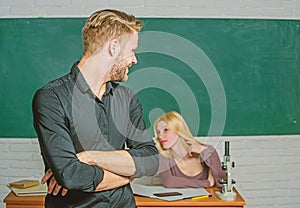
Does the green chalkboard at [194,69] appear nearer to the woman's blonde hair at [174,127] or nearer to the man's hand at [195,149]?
the woman's blonde hair at [174,127]

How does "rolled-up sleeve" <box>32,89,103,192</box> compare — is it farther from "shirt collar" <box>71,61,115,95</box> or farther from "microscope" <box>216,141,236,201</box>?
"microscope" <box>216,141,236,201</box>

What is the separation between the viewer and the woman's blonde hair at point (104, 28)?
1743 millimetres

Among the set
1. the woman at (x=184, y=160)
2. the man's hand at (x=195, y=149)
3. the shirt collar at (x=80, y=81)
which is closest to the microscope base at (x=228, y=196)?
the woman at (x=184, y=160)

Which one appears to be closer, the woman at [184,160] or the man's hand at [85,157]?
the man's hand at [85,157]

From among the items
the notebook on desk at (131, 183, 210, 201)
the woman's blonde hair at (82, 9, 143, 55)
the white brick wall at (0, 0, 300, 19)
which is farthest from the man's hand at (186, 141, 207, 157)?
the woman's blonde hair at (82, 9, 143, 55)

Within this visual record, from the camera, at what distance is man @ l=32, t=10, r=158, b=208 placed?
171cm

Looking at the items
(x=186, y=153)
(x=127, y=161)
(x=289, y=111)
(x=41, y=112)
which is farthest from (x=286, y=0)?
(x=41, y=112)

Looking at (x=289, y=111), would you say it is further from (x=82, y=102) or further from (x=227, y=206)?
(x=82, y=102)

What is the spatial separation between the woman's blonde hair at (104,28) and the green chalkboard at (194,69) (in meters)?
1.62

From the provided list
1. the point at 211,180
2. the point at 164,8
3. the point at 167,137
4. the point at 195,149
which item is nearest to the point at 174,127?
the point at 167,137

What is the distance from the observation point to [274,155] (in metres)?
3.56

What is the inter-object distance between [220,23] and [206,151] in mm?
899

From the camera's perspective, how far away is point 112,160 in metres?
1.87

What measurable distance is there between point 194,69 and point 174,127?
17.8 inches
